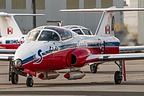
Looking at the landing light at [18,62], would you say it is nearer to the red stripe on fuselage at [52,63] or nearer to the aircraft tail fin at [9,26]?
the red stripe on fuselage at [52,63]

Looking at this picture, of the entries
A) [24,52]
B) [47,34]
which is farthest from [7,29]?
[24,52]

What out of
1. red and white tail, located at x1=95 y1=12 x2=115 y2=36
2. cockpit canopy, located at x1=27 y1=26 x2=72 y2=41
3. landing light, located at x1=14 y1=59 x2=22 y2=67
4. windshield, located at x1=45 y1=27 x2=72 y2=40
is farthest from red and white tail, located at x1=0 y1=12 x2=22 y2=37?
landing light, located at x1=14 y1=59 x2=22 y2=67

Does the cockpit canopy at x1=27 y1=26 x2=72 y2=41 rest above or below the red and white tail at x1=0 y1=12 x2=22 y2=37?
below

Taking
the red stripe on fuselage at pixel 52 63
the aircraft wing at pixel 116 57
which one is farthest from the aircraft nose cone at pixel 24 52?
the aircraft wing at pixel 116 57

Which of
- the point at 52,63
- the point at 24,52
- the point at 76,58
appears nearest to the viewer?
the point at 24,52

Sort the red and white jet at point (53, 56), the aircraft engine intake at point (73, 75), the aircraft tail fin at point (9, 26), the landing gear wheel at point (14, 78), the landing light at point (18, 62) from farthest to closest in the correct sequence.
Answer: the aircraft tail fin at point (9, 26) → the landing gear wheel at point (14, 78) → the aircraft engine intake at point (73, 75) → the red and white jet at point (53, 56) → the landing light at point (18, 62)

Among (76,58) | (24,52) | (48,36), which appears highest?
(48,36)

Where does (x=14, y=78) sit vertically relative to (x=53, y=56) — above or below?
below

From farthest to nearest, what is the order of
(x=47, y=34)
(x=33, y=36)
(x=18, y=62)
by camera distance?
(x=47, y=34)
(x=33, y=36)
(x=18, y=62)

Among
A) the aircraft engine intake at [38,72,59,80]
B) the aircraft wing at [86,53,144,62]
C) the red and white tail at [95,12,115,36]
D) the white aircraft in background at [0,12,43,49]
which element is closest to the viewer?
the aircraft engine intake at [38,72,59,80]

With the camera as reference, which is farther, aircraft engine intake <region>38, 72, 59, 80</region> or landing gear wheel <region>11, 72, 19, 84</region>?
landing gear wheel <region>11, 72, 19, 84</region>

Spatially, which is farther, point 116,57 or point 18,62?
point 116,57

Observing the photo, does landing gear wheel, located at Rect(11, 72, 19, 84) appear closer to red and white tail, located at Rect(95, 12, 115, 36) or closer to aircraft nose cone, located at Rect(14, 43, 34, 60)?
aircraft nose cone, located at Rect(14, 43, 34, 60)

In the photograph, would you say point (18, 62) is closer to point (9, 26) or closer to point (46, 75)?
point (46, 75)
